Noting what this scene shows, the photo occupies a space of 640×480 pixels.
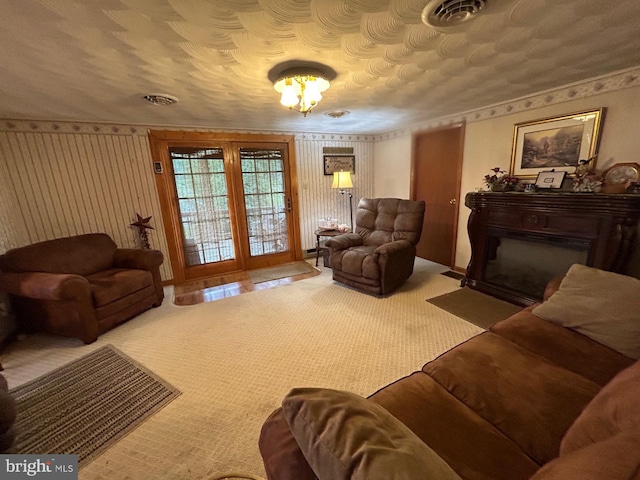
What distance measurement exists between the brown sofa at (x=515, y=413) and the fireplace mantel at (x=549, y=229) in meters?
0.99

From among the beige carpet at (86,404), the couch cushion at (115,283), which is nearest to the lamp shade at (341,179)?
the couch cushion at (115,283)

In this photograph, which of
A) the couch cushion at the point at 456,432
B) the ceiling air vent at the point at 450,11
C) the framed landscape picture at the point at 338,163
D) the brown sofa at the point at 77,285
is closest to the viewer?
the couch cushion at the point at 456,432

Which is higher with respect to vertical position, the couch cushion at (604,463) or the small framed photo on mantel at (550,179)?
the small framed photo on mantel at (550,179)

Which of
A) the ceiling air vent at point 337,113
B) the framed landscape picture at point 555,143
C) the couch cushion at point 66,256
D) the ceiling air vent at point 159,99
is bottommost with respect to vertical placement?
the couch cushion at point 66,256

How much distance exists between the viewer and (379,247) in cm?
304

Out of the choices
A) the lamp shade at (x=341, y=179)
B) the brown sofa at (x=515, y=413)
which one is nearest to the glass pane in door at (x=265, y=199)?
the lamp shade at (x=341, y=179)

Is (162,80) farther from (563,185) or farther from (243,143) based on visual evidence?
(563,185)

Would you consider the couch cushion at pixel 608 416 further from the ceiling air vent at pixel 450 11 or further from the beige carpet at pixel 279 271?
the beige carpet at pixel 279 271

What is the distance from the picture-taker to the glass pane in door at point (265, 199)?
4.08 metres

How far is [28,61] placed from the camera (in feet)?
5.21

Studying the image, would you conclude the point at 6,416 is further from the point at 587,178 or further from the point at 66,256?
the point at 587,178

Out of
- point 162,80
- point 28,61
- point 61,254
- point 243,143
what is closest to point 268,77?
point 162,80

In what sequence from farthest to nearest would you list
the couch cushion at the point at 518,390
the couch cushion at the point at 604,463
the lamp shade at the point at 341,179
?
the lamp shade at the point at 341,179
the couch cushion at the point at 518,390
the couch cushion at the point at 604,463

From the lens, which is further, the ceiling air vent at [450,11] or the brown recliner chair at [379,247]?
the brown recliner chair at [379,247]
